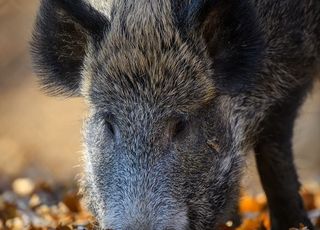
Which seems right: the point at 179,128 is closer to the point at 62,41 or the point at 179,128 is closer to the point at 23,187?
the point at 62,41

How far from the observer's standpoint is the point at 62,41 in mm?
6301

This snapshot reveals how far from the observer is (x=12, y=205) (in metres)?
7.67

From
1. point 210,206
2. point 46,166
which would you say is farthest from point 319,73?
point 46,166

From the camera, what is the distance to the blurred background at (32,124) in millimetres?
11859

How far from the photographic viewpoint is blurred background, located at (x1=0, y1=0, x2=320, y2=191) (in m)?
11.9

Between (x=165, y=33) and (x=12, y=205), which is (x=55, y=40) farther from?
(x=12, y=205)

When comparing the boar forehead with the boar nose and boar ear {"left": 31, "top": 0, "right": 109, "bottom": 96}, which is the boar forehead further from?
the boar nose

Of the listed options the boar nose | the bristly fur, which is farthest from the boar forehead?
the boar nose

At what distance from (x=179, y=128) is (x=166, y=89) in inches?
9.4

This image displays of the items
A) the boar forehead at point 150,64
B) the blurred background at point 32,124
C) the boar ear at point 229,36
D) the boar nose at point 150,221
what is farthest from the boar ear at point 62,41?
the blurred background at point 32,124

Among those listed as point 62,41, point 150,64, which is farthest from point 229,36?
point 62,41

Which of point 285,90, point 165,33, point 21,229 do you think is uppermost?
point 165,33

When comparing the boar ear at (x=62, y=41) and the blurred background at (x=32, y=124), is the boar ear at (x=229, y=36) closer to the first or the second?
the boar ear at (x=62, y=41)

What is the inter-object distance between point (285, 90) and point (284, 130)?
0.35 m
